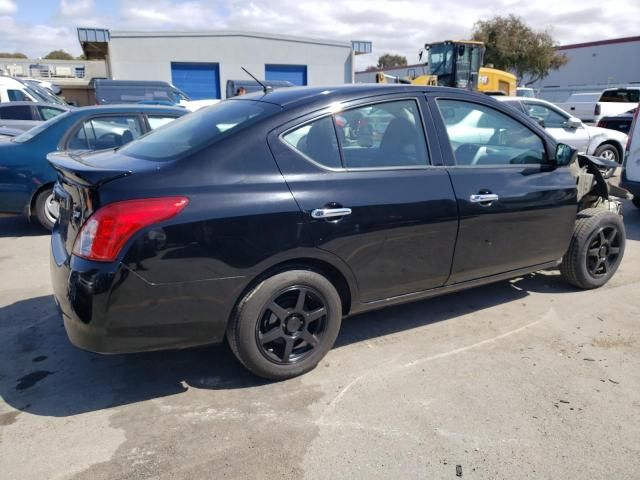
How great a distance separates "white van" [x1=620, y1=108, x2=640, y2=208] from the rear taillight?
696 cm

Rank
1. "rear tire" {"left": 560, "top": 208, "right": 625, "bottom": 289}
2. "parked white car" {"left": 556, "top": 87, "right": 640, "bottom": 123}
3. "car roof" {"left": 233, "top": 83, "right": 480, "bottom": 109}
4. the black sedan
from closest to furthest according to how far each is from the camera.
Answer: the black sedan < "car roof" {"left": 233, "top": 83, "right": 480, "bottom": 109} < "rear tire" {"left": 560, "top": 208, "right": 625, "bottom": 289} < "parked white car" {"left": 556, "top": 87, "right": 640, "bottom": 123}

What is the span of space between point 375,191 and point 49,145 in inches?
187

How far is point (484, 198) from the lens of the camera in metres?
3.57

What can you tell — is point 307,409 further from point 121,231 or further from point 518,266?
point 518,266

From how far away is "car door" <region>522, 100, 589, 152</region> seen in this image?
33.4 feet

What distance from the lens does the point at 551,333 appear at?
12.4 feet

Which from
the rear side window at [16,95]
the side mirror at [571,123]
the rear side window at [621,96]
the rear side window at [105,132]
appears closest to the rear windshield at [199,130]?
the rear side window at [105,132]

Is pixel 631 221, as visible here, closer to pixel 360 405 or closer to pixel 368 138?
pixel 368 138

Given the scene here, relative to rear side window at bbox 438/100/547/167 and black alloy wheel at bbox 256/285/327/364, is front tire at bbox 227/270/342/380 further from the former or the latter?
rear side window at bbox 438/100/547/167

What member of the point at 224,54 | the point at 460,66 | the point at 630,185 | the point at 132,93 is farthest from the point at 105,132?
the point at 224,54

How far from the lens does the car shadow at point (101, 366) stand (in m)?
2.97

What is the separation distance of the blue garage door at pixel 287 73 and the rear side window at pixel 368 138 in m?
28.2

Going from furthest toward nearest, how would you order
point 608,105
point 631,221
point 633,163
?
point 608,105
point 631,221
point 633,163

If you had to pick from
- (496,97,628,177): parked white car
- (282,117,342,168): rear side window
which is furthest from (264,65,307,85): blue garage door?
(282,117,342,168): rear side window
